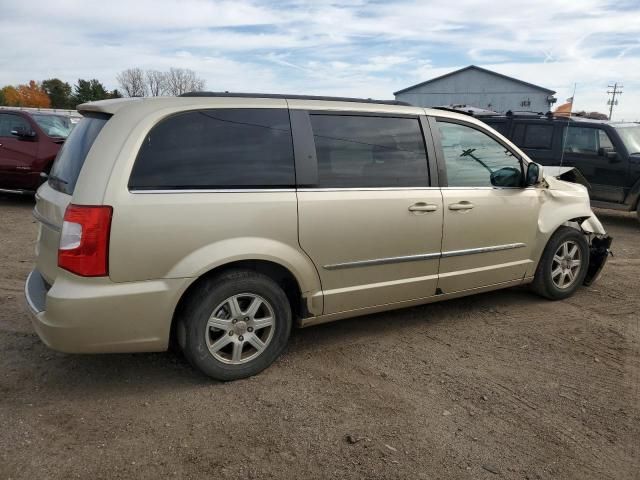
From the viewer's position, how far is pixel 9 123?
946 centimetres

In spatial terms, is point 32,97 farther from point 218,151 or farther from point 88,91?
point 218,151

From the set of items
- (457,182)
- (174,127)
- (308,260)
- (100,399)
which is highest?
(174,127)

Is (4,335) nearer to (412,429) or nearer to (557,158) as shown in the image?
(412,429)

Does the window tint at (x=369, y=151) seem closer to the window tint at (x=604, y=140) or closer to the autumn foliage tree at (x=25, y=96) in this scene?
the window tint at (x=604, y=140)

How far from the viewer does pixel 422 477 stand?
2.49 m

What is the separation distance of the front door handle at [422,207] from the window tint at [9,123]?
330 inches

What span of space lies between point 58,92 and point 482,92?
55.4m

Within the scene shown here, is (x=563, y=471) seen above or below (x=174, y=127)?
below

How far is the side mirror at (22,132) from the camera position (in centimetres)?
930

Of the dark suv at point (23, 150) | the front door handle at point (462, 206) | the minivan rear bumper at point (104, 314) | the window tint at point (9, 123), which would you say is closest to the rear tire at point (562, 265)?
the front door handle at point (462, 206)

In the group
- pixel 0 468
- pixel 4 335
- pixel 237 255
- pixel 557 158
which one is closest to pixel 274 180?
pixel 237 255

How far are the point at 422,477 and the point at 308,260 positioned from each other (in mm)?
1463

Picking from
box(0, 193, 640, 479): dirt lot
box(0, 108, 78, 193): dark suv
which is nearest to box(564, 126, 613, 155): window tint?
box(0, 193, 640, 479): dirt lot

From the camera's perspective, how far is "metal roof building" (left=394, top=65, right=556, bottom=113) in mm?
39906
